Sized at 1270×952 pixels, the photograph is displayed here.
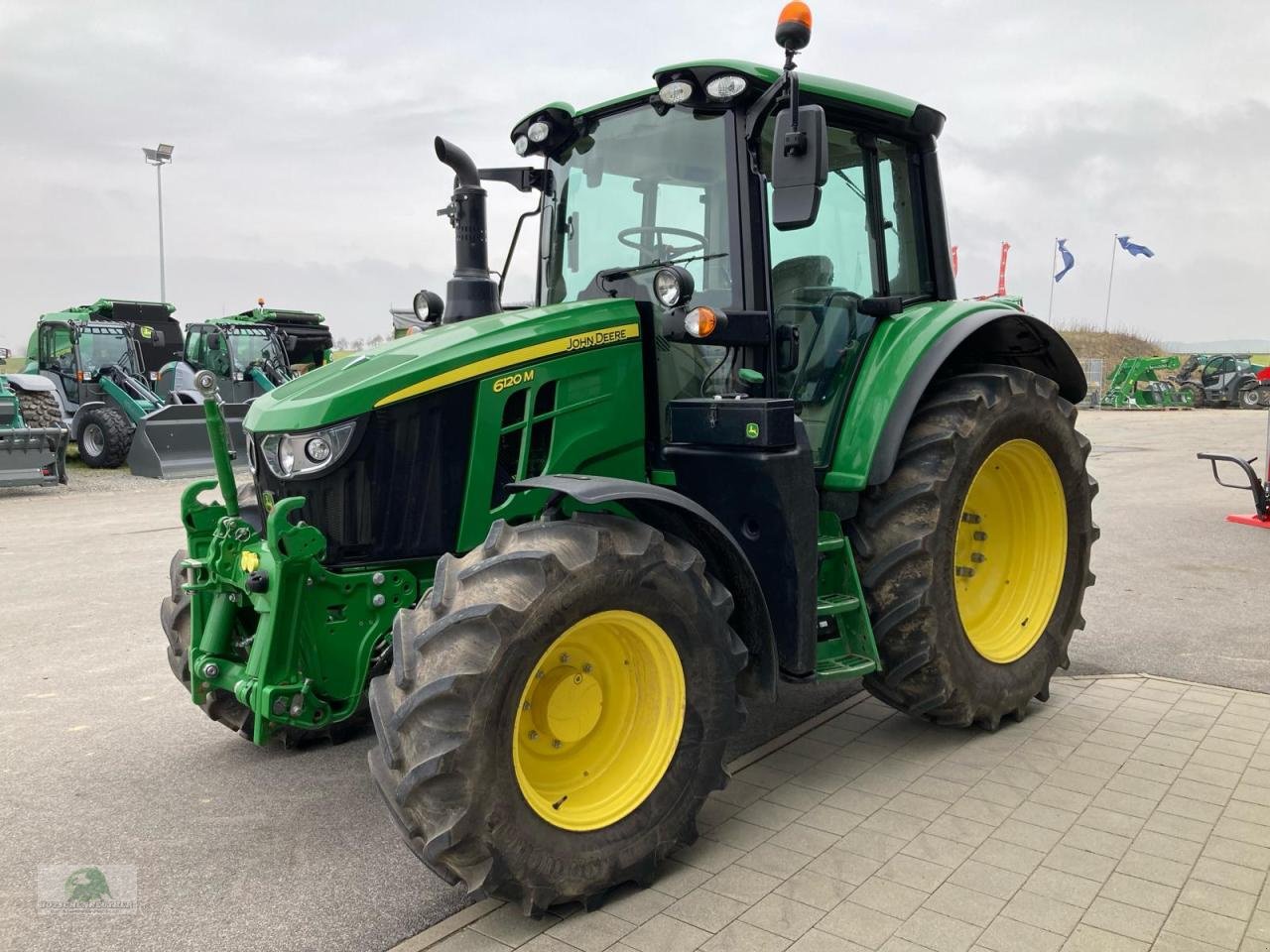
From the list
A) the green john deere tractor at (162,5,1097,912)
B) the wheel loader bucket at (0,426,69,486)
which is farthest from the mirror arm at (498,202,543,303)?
the wheel loader bucket at (0,426,69,486)

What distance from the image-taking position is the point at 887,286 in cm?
426

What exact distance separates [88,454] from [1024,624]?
1520 cm

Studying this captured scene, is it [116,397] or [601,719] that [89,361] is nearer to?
[116,397]

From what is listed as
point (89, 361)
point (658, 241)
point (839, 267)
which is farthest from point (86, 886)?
point (89, 361)

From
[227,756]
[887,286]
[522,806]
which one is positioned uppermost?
[887,286]

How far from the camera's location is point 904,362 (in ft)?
12.8

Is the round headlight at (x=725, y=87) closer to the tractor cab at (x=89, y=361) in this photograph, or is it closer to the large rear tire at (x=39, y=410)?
the large rear tire at (x=39, y=410)

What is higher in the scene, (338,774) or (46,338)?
(46,338)

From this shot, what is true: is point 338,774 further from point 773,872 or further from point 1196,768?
point 1196,768

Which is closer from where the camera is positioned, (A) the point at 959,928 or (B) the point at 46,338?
(A) the point at 959,928

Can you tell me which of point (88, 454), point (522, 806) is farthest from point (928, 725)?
point (88, 454)

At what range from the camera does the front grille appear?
3182mm

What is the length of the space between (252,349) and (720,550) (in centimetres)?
1772

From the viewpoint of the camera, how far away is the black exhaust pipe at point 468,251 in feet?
13.4
